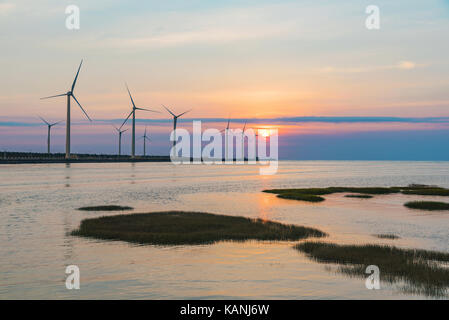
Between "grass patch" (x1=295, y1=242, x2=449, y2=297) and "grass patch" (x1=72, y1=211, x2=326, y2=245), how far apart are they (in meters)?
4.80

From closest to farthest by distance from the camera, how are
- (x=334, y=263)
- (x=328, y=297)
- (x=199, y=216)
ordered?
(x=328, y=297) < (x=334, y=263) < (x=199, y=216)

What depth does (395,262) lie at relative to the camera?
952 inches

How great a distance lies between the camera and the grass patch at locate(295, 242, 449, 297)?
805 inches

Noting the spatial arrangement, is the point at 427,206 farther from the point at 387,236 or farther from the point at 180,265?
the point at 180,265

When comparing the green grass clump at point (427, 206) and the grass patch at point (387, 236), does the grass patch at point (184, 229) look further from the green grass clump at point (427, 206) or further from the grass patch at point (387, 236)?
the green grass clump at point (427, 206)

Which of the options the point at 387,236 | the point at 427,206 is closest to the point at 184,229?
the point at 387,236

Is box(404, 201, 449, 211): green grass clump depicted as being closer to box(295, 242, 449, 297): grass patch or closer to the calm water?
the calm water

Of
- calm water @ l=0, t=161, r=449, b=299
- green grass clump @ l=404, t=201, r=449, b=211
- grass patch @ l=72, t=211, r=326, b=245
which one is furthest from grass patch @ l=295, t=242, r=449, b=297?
green grass clump @ l=404, t=201, r=449, b=211

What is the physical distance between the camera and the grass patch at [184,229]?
31141mm

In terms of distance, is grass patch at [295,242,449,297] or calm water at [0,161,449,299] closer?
calm water at [0,161,449,299]

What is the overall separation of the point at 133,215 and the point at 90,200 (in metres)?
21.3

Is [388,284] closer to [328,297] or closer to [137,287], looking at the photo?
[328,297]
